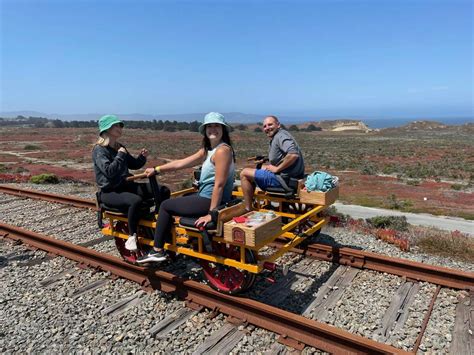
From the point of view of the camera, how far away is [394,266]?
632 centimetres

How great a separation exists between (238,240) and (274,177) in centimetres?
293

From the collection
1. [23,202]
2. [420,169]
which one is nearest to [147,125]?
[420,169]

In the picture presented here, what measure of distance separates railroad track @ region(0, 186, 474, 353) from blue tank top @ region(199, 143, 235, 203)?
127cm

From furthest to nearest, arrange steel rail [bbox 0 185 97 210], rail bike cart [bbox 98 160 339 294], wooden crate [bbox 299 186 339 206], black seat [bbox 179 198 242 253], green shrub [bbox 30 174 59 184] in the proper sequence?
green shrub [bbox 30 174 59 184] → steel rail [bbox 0 185 97 210] → wooden crate [bbox 299 186 339 206] → black seat [bbox 179 198 242 253] → rail bike cart [bbox 98 160 339 294]

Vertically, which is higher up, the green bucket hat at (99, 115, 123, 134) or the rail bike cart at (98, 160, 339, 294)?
the green bucket hat at (99, 115, 123, 134)

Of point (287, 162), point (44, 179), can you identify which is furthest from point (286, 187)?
point (44, 179)

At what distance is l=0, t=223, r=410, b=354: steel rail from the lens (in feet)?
13.7

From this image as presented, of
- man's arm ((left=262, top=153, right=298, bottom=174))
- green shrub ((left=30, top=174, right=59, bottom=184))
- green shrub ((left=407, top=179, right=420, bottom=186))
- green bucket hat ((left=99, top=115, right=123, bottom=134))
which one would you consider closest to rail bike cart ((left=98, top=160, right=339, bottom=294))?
man's arm ((left=262, top=153, right=298, bottom=174))

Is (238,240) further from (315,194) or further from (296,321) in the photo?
(315,194)

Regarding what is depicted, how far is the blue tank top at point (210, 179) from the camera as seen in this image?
546 cm

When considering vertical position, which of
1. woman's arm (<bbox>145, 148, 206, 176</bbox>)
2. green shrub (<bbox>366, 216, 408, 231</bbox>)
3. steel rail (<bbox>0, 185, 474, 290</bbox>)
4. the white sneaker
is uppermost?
woman's arm (<bbox>145, 148, 206, 176</bbox>)

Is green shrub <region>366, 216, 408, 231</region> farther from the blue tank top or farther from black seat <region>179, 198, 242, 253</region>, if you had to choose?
black seat <region>179, 198, 242, 253</region>

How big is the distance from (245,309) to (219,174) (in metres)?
1.75

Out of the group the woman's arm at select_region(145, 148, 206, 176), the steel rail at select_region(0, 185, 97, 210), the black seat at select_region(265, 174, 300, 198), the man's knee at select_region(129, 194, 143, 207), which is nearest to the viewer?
the woman's arm at select_region(145, 148, 206, 176)
